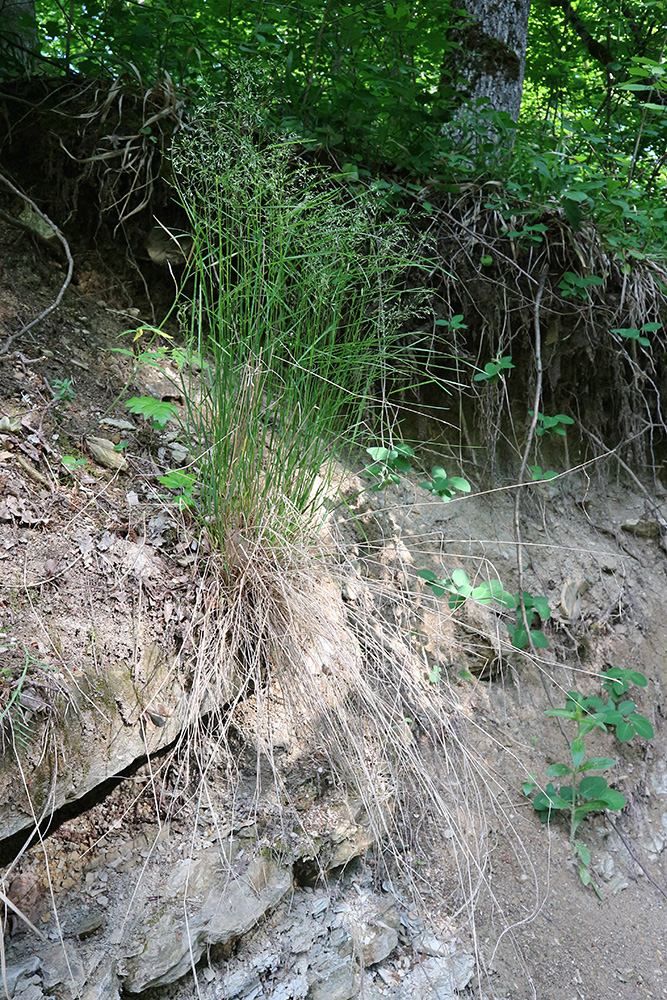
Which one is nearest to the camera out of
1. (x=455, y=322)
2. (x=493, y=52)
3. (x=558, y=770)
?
(x=558, y=770)

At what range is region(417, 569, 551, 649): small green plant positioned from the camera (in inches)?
73.5

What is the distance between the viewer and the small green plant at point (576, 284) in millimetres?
2256

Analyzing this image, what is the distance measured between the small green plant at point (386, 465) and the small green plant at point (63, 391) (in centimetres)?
83

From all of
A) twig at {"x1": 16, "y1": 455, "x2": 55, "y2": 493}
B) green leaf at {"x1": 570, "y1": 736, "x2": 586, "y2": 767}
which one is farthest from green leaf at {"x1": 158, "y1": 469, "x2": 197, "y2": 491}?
green leaf at {"x1": 570, "y1": 736, "x2": 586, "y2": 767}

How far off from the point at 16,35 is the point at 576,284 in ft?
6.39

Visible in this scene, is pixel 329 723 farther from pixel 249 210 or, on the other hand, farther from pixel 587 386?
pixel 587 386

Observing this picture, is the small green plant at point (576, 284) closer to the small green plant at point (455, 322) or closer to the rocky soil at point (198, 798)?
→ the small green plant at point (455, 322)

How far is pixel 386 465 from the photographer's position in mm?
1847

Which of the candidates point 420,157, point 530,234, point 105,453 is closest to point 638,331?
point 530,234

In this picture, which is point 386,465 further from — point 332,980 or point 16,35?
point 16,35

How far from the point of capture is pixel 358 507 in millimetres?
2094

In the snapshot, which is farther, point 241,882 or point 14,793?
point 241,882

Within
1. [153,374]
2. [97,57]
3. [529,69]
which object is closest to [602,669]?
[153,374]

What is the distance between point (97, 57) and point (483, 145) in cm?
131
